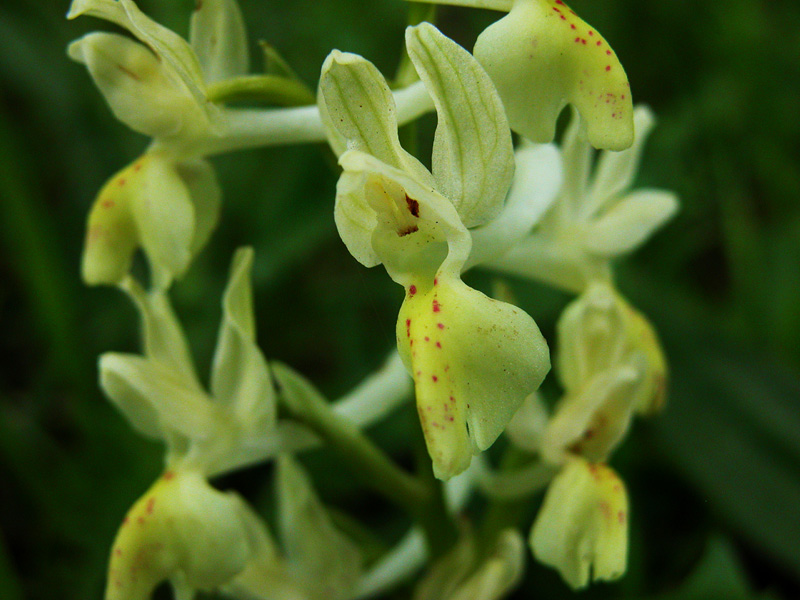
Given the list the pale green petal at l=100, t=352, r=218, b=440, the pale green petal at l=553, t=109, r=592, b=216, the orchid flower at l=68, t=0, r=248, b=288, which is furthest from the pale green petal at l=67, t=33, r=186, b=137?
the pale green petal at l=553, t=109, r=592, b=216

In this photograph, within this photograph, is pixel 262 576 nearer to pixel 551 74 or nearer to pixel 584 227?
pixel 584 227

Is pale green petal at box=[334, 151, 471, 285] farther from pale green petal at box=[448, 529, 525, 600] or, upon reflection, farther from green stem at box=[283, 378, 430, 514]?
pale green petal at box=[448, 529, 525, 600]

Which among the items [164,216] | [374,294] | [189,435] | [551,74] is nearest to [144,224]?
[164,216]

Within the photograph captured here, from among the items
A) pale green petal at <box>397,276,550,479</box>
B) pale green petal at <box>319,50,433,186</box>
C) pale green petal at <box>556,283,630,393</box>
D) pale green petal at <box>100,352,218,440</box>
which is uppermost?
pale green petal at <box>319,50,433,186</box>

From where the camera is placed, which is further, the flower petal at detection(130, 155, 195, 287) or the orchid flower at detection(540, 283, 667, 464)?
the orchid flower at detection(540, 283, 667, 464)

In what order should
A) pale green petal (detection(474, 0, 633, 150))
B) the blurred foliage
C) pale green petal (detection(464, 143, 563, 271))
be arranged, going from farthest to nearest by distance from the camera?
the blurred foliage
pale green petal (detection(464, 143, 563, 271))
pale green petal (detection(474, 0, 633, 150))

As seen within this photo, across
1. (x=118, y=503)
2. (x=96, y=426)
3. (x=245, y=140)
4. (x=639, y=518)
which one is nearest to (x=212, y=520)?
(x=245, y=140)

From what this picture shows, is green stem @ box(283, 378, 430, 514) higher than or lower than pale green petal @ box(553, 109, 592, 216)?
lower
